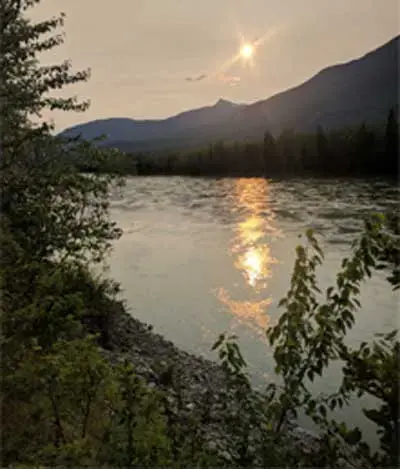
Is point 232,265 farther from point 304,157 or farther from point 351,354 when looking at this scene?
point 304,157

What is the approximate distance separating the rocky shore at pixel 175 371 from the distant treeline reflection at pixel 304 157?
4623 cm

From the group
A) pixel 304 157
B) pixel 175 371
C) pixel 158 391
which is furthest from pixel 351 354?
pixel 304 157

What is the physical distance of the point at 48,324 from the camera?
13.1ft

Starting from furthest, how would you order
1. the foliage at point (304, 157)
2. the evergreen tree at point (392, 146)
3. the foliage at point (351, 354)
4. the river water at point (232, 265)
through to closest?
the foliage at point (304, 157)
the evergreen tree at point (392, 146)
the river water at point (232, 265)
the foliage at point (351, 354)

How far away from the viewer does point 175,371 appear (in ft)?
29.0

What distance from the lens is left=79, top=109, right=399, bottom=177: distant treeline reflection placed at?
62719mm

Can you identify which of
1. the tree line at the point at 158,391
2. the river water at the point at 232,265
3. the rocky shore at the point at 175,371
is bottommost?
the river water at the point at 232,265

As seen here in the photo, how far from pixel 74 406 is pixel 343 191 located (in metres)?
40.1

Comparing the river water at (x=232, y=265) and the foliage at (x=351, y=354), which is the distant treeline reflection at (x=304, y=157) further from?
the foliage at (x=351, y=354)

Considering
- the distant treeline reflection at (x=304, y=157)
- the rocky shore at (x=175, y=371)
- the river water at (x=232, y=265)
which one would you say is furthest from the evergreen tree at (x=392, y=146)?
the rocky shore at (x=175, y=371)

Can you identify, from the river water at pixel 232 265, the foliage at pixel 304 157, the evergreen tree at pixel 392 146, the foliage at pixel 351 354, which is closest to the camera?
the foliage at pixel 351 354

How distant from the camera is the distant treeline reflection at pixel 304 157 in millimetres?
62719

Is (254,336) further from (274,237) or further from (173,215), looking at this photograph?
(173,215)

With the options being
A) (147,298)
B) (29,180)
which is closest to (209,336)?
(147,298)
